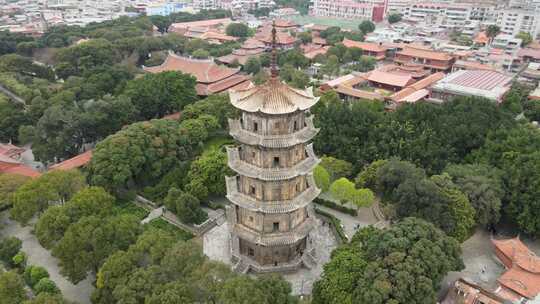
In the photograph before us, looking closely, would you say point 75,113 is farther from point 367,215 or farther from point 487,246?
point 487,246

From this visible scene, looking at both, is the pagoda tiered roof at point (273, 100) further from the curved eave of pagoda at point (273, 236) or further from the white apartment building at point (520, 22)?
the white apartment building at point (520, 22)

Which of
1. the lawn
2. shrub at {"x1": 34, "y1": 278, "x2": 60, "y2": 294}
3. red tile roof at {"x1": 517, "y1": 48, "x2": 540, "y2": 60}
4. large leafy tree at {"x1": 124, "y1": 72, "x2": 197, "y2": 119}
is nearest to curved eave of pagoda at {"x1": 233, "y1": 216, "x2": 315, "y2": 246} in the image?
shrub at {"x1": 34, "y1": 278, "x2": 60, "y2": 294}

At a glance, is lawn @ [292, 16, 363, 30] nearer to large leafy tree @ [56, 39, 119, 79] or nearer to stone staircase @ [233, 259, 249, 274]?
large leafy tree @ [56, 39, 119, 79]

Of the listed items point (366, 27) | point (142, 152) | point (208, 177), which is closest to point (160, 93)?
point (142, 152)

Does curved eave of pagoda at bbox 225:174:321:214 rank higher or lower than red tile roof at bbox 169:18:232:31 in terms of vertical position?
higher

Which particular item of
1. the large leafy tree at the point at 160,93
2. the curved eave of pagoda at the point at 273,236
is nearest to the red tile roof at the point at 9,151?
the large leafy tree at the point at 160,93

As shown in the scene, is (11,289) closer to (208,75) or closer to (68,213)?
(68,213)

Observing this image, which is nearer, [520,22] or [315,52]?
[315,52]
